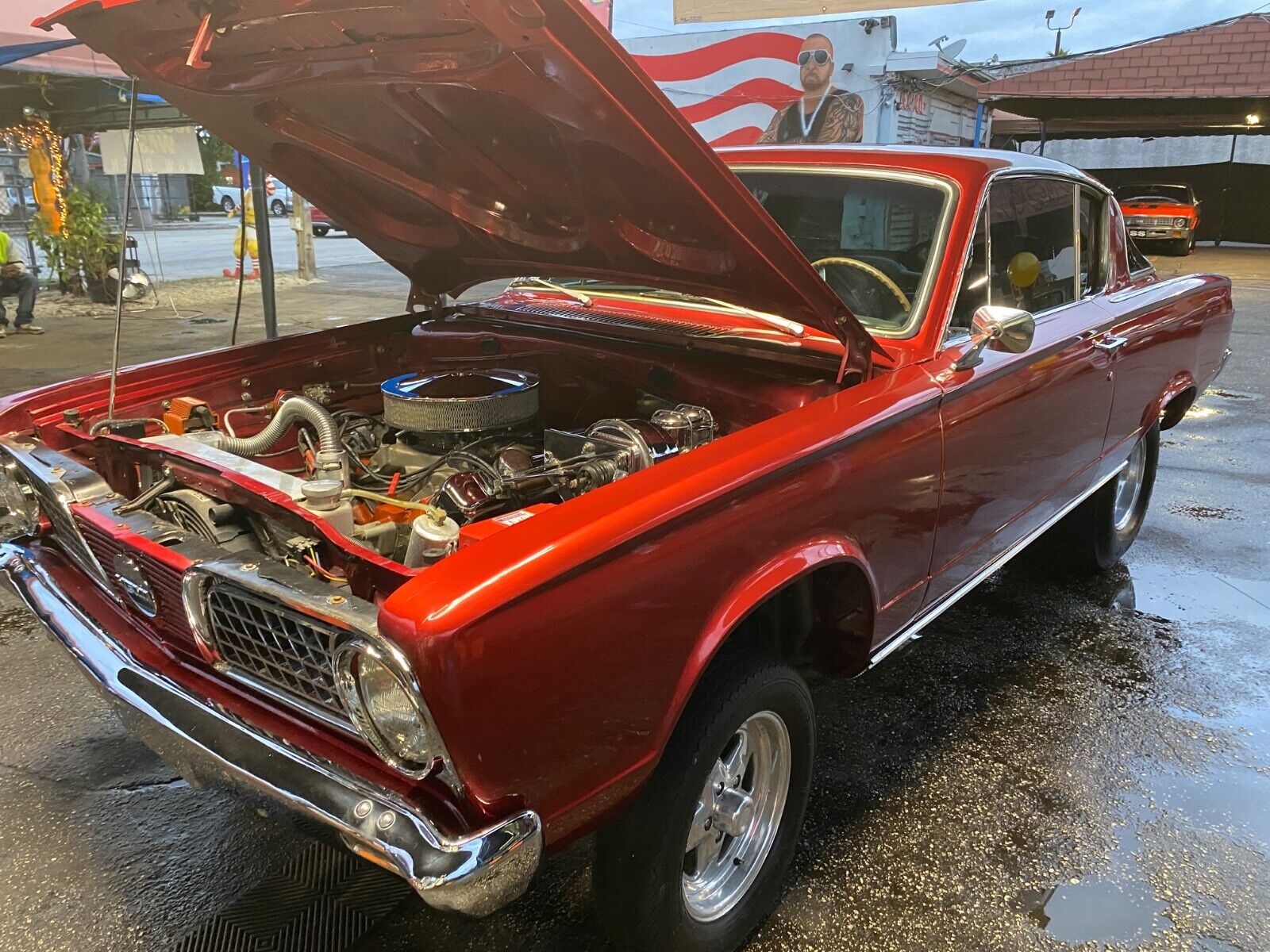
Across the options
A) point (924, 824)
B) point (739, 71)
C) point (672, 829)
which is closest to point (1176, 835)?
point (924, 824)

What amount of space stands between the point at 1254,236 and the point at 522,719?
26.2 metres

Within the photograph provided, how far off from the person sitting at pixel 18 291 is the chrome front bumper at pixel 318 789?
10053 millimetres

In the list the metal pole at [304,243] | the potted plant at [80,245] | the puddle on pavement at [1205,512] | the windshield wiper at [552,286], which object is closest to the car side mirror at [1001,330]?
the windshield wiper at [552,286]

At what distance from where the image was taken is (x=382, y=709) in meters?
1.47

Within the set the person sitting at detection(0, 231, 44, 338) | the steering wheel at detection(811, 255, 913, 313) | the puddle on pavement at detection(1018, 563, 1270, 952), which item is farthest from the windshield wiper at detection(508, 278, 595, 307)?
the person sitting at detection(0, 231, 44, 338)

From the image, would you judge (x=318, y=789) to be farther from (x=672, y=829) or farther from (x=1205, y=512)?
(x=1205, y=512)

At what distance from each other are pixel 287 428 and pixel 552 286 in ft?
3.80

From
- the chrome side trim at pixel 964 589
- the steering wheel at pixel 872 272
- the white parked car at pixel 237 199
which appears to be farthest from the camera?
the white parked car at pixel 237 199

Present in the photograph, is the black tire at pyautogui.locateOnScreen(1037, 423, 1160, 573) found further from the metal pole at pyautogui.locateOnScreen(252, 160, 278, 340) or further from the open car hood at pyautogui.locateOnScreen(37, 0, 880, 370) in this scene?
the metal pole at pyautogui.locateOnScreen(252, 160, 278, 340)

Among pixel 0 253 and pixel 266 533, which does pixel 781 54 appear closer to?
pixel 0 253

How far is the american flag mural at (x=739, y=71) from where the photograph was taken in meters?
15.7

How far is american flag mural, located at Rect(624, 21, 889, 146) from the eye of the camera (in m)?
15.7

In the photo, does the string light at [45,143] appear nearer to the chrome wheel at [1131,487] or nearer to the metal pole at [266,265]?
the metal pole at [266,265]

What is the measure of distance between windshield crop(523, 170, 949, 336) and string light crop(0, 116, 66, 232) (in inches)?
490
